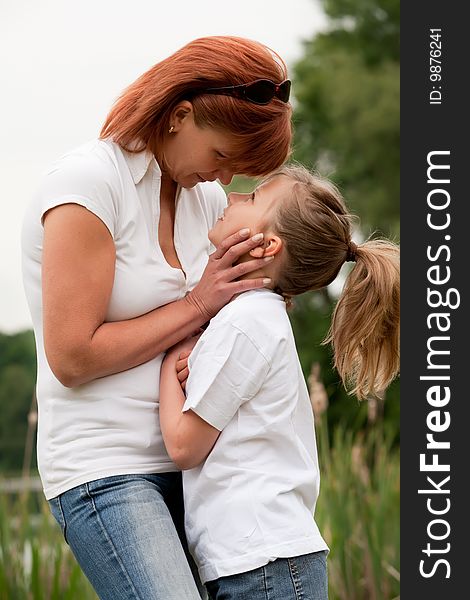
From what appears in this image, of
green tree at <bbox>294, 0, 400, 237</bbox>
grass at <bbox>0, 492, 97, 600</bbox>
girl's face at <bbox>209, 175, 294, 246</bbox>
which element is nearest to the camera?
girl's face at <bbox>209, 175, 294, 246</bbox>

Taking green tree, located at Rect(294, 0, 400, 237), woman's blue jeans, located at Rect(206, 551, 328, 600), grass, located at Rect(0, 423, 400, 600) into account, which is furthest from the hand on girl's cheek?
green tree, located at Rect(294, 0, 400, 237)

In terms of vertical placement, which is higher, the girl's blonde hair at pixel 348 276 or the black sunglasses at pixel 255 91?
the black sunglasses at pixel 255 91

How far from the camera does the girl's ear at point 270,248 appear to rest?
7.23 feet

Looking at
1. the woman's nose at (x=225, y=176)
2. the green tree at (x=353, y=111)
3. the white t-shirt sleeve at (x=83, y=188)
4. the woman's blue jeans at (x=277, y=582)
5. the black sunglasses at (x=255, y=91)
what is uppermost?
the green tree at (x=353, y=111)

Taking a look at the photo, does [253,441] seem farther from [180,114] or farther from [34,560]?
[34,560]

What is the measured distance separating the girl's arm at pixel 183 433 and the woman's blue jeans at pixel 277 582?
0.24 m

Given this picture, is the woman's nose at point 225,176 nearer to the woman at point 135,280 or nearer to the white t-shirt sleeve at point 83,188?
the woman at point 135,280

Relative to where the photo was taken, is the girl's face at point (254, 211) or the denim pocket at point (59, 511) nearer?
the denim pocket at point (59, 511)

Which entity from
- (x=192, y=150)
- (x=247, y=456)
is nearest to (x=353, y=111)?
(x=192, y=150)

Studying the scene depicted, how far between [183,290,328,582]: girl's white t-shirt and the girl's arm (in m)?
0.02

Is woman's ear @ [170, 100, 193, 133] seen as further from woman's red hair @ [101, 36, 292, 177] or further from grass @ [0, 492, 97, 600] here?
grass @ [0, 492, 97, 600]

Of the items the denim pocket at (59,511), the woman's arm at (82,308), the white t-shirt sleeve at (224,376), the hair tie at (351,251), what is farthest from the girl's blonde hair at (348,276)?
the denim pocket at (59,511)

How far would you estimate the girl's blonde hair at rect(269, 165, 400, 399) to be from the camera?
2230mm

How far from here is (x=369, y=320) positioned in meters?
2.34
